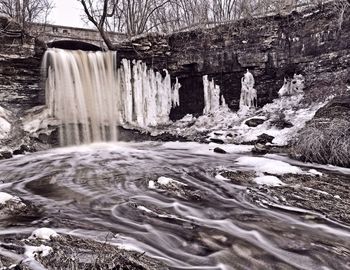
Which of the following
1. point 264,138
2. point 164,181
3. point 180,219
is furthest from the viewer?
point 264,138

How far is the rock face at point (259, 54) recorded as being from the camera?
9758mm

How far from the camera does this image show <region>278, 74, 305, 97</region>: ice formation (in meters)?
10.4

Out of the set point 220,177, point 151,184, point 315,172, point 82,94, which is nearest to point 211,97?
point 82,94

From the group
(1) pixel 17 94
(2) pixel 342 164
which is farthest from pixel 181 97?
(2) pixel 342 164

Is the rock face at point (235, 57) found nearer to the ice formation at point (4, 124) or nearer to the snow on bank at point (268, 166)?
→ the ice formation at point (4, 124)

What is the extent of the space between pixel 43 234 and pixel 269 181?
11.4ft

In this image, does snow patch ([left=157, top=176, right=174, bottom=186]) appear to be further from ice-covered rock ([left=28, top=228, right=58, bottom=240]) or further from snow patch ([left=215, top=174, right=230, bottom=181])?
ice-covered rock ([left=28, top=228, right=58, bottom=240])

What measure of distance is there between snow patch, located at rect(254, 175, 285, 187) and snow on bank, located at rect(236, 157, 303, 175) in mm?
438

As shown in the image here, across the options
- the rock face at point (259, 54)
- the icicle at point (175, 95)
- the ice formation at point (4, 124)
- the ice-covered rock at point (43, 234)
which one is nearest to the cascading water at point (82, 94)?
the rock face at point (259, 54)

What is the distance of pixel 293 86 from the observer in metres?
10.6

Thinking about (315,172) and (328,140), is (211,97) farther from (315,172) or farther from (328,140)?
(315,172)

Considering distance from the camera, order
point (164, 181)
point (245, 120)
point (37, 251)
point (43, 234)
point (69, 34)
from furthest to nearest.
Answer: point (69, 34), point (245, 120), point (164, 181), point (43, 234), point (37, 251)

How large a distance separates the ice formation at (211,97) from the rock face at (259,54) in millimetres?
158

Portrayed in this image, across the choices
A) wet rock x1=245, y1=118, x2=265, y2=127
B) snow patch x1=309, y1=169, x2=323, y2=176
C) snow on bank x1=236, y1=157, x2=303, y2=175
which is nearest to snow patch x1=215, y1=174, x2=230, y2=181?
snow on bank x1=236, y1=157, x2=303, y2=175
